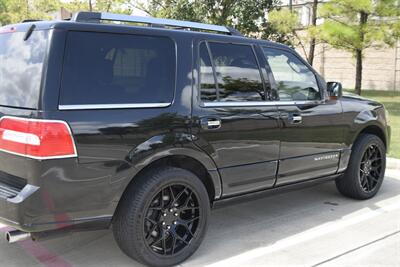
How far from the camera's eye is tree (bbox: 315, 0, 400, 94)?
14.6 metres

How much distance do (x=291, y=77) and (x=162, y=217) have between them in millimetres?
2020

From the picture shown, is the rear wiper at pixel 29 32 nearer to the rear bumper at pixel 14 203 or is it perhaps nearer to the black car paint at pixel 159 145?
the black car paint at pixel 159 145

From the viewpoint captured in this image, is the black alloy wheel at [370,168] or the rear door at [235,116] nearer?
the rear door at [235,116]

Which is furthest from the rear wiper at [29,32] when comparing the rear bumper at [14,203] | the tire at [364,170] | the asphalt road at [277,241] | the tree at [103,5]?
the tree at [103,5]

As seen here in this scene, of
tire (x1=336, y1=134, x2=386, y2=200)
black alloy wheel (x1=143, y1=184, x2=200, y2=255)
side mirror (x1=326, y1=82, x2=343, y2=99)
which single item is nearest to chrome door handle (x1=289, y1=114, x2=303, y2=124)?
side mirror (x1=326, y1=82, x2=343, y2=99)

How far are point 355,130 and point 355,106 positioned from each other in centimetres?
27

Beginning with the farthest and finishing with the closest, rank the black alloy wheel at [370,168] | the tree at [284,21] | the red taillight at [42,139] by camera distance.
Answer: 1. the tree at [284,21]
2. the black alloy wheel at [370,168]
3. the red taillight at [42,139]

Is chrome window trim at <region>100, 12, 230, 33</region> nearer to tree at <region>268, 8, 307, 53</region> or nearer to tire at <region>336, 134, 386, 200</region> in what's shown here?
tire at <region>336, 134, 386, 200</region>

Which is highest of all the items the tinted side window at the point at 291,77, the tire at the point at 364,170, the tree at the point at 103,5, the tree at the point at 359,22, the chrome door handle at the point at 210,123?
the tree at the point at 103,5

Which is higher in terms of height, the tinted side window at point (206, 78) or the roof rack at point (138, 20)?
the roof rack at point (138, 20)

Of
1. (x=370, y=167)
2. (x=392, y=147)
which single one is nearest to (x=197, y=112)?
(x=370, y=167)

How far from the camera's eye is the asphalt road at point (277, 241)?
4.06 metres

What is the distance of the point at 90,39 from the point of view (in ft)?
11.3

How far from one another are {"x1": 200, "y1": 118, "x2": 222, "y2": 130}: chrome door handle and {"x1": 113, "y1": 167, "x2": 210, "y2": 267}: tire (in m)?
0.40
